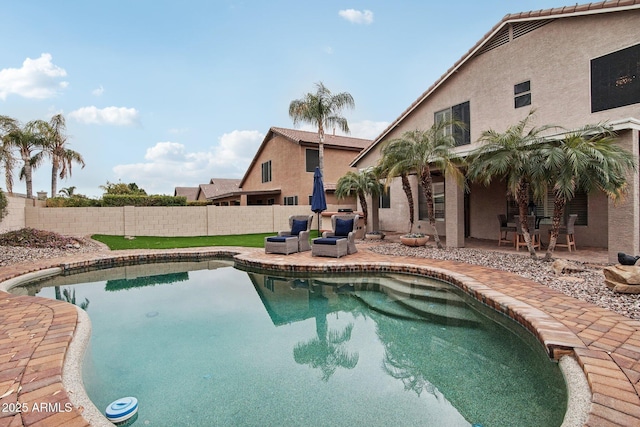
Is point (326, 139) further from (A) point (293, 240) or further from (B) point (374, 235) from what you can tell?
(A) point (293, 240)

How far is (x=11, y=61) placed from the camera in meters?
13.0

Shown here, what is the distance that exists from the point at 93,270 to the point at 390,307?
9540mm

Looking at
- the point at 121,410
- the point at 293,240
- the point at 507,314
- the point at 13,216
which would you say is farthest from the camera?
the point at 13,216

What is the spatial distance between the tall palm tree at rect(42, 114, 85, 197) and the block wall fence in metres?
7.13

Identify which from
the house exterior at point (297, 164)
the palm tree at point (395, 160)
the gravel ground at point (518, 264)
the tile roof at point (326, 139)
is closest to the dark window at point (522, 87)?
the palm tree at point (395, 160)

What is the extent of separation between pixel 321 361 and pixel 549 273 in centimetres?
594

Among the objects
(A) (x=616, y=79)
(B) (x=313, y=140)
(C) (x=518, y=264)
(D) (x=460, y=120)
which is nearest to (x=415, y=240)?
(C) (x=518, y=264)

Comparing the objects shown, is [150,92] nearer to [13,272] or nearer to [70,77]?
[70,77]

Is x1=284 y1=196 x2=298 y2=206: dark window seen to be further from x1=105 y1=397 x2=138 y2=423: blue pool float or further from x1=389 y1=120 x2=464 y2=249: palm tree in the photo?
x1=105 y1=397 x2=138 y2=423: blue pool float

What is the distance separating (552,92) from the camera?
10258 millimetres

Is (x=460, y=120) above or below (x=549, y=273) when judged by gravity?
above

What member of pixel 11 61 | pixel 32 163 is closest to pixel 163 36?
pixel 11 61

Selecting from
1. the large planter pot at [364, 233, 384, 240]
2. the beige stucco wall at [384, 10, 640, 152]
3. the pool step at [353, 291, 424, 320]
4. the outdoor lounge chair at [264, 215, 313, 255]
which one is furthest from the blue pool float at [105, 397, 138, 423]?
the beige stucco wall at [384, 10, 640, 152]

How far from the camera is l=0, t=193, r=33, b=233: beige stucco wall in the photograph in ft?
44.6
